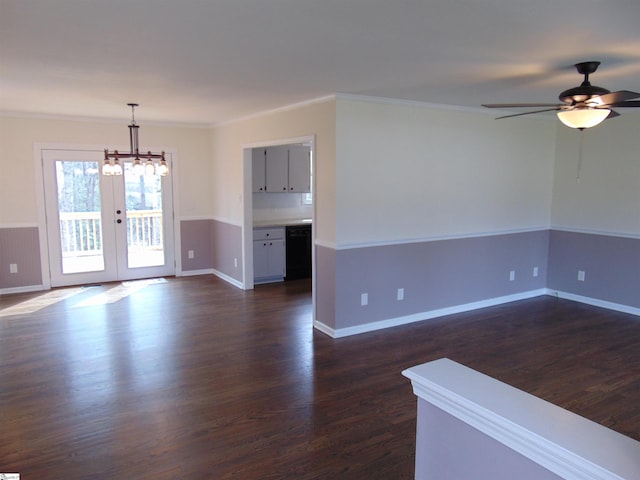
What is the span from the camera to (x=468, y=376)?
1367 mm

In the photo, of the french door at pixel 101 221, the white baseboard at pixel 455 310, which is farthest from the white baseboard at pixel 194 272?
the white baseboard at pixel 455 310

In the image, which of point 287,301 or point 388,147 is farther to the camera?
point 287,301

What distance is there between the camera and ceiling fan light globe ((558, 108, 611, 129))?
9.98ft

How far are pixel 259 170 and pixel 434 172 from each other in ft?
9.43

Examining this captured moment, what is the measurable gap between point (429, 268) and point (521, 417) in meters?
4.01

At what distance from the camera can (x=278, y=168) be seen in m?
7.00

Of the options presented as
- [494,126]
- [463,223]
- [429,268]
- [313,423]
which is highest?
[494,126]

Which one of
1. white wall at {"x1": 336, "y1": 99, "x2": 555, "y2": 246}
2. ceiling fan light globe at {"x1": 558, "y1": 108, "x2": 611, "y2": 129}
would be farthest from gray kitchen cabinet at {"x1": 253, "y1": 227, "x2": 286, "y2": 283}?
ceiling fan light globe at {"x1": 558, "y1": 108, "x2": 611, "y2": 129}

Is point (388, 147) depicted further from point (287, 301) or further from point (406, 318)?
point (287, 301)

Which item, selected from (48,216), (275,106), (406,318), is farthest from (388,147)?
(48,216)

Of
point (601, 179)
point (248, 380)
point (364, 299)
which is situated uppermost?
point (601, 179)

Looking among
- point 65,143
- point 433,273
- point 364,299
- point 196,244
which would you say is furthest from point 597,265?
point 65,143

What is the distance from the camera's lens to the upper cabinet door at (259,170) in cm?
673

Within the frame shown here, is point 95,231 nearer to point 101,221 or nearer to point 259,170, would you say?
point 101,221
